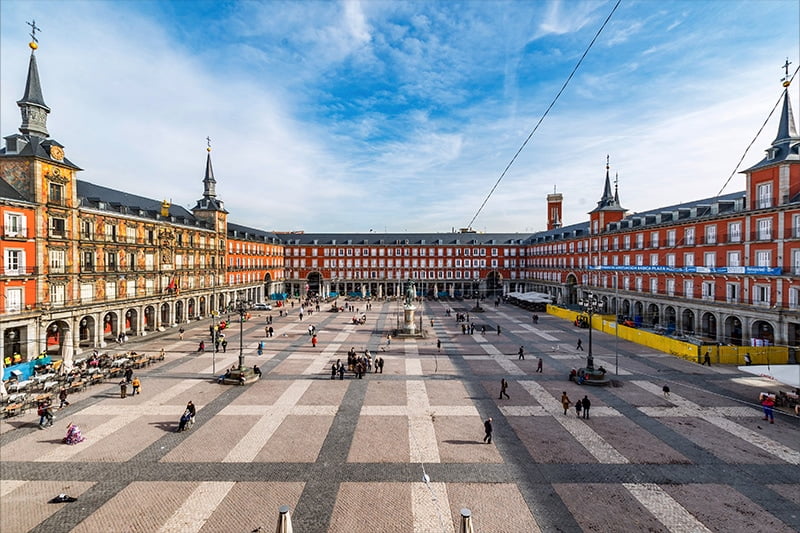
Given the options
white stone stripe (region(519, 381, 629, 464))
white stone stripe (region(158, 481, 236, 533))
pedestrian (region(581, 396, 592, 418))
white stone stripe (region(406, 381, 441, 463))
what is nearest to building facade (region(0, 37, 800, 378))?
white stone stripe (region(158, 481, 236, 533))

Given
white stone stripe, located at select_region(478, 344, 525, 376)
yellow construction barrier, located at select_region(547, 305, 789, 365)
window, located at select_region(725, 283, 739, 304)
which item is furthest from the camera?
window, located at select_region(725, 283, 739, 304)

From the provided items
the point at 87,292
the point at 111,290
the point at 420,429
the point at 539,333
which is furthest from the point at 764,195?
the point at 111,290

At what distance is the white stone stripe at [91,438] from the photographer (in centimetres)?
1473

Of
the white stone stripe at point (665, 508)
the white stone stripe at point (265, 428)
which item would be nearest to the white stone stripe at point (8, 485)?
the white stone stripe at point (265, 428)

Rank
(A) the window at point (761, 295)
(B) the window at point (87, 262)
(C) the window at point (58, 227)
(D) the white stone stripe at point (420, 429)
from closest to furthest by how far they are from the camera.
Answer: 1. (D) the white stone stripe at point (420, 429)
2. (C) the window at point (58, 227)
3. (A) the window at point (761, 295)
4. (B) the window at point (87, 262)

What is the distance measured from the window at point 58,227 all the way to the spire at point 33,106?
281 inches

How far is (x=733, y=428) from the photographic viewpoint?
17391mm

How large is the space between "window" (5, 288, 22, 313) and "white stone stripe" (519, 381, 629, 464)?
36.0 m

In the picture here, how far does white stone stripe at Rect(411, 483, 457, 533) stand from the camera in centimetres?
1084

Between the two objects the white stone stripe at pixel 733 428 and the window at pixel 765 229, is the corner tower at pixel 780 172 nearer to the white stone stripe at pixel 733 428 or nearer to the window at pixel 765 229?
the window at pixel 765 229

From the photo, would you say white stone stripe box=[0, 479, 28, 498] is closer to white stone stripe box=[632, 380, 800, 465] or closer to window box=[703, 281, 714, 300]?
white stone stripe box=[632, 380, 800, 465]

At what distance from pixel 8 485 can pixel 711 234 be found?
5315 centimetres

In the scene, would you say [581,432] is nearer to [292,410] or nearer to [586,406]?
[586,406]

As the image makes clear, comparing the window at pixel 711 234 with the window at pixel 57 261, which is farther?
the window at pixel 711 234
